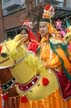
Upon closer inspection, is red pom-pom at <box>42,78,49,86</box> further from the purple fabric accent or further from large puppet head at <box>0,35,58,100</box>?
the purple fabric accent

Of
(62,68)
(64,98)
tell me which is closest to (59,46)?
(62,68)

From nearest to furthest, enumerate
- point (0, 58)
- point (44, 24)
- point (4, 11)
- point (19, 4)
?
point (0, 58) < point (44, 24) < point (19, 4) < point (4, 11)

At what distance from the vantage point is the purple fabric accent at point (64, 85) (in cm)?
424

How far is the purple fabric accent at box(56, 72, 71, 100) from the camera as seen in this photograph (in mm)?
4242

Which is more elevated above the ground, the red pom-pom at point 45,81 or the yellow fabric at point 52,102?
the red pom-pom at point 45,81

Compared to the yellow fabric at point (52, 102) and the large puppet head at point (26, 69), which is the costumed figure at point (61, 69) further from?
the large puppet head at point (26, 69)

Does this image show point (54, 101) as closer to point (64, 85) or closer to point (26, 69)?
point (64, 85)

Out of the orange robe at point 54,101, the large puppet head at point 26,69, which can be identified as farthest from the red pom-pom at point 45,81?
the orange robe at point 54,101

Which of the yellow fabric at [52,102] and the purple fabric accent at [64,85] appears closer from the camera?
the yellow fabric at [52,102]

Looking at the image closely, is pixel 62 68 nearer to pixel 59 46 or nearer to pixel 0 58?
pixel 59 46

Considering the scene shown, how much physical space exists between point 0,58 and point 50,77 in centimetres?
62

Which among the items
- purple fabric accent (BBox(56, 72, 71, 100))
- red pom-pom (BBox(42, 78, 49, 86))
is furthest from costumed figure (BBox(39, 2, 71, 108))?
red pom-pom (BBox(42, 78, 49, 86))

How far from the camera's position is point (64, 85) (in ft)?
14.1

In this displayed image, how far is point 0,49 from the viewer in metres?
3.83
